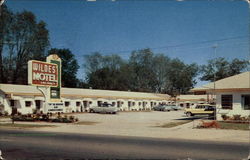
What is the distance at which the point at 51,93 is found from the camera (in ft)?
92.1

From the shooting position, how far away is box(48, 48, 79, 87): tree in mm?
75094

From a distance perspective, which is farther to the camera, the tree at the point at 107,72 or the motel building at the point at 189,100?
the tree at the point at 107,72

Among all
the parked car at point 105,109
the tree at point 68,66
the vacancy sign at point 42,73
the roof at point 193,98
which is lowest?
the parked car at point 105,109

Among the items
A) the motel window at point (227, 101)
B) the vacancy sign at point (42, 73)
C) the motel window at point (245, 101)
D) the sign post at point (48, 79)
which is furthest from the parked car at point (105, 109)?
the motel window at point (245, 101)

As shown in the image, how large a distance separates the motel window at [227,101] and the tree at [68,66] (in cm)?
5468

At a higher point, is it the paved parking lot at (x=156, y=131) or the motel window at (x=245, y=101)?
the motel window at (x=245, y=101)

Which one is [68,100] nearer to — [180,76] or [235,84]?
[235,84]

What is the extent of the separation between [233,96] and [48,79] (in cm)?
1853

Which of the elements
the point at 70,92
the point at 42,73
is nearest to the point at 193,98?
the point at 70,92

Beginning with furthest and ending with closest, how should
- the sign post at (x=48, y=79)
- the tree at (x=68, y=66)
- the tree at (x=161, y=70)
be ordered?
the tree at (x=161, y=70)
the tree at (x=68, y=66)
the sign post at (x=48, y=79)

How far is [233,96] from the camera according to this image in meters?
25.6

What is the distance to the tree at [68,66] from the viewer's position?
75.1 metres

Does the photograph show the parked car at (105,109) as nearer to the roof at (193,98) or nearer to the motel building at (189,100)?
the motel building at (189,100)

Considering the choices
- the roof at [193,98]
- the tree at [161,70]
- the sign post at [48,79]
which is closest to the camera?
the sign post at [48,79]
